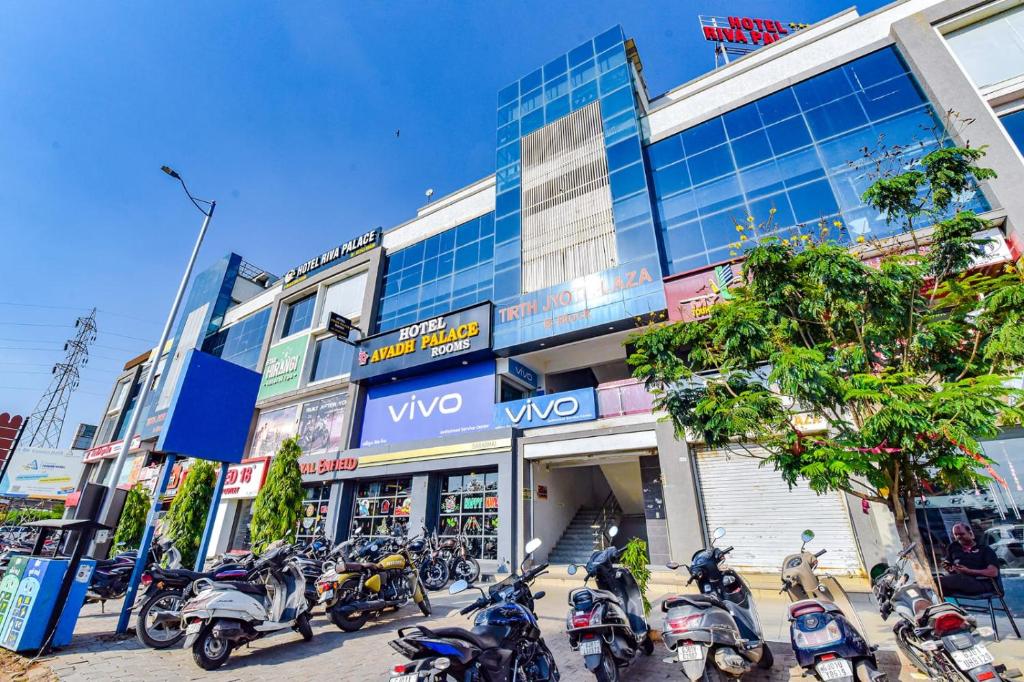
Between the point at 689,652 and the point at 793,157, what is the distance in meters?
16.0

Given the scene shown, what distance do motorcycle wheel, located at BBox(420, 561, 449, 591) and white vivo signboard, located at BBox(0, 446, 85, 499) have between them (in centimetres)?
4345

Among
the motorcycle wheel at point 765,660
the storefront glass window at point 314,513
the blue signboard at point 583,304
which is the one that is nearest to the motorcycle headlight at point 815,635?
the motorcycle wheel at point 765,660

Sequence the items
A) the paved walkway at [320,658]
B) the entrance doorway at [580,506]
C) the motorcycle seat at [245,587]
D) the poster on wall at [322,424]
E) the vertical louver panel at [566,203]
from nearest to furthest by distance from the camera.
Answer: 1. the paved walkway at [320,658]
2. the motorcycle seat at [245,587]
3. the entrance doorway at [580,506]
4. the vertical louver panel at [566,203]
5. the poster on wall at [322,424]

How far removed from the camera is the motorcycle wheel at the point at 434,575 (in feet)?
36.5

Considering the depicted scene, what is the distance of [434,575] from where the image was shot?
446 inches

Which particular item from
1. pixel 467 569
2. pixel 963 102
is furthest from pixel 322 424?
pixel 963 102

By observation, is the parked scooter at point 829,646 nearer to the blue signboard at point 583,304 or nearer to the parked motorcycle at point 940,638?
the parked motorcycle at point 940,638

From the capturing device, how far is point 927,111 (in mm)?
12805

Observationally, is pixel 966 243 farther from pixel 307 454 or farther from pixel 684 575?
pixel 307 454

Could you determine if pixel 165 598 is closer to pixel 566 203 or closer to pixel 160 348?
pixel 160 348

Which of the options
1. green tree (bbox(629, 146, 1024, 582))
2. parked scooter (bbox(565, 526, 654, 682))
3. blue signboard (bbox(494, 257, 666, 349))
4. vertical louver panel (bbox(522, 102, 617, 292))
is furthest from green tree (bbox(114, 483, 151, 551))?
green tree (bbox(629, 146, 1024, 582))

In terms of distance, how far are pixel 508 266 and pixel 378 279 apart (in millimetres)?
8499

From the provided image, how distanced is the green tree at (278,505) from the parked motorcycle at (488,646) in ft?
37.8

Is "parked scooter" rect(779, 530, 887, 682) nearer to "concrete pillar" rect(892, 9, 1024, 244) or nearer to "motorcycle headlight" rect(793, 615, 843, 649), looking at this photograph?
Answer: "motorcycle headlight" rect(793, 615, 843, 649)
